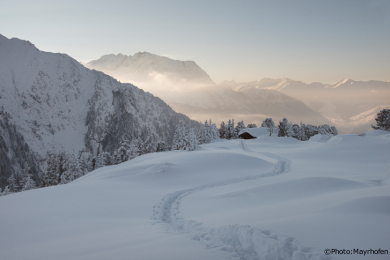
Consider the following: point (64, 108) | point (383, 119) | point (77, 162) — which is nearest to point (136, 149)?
point (77, 162)

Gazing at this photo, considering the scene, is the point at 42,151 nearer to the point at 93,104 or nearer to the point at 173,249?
the point at 93,104

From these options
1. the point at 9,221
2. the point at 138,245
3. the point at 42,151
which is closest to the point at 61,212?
the point at 9,221

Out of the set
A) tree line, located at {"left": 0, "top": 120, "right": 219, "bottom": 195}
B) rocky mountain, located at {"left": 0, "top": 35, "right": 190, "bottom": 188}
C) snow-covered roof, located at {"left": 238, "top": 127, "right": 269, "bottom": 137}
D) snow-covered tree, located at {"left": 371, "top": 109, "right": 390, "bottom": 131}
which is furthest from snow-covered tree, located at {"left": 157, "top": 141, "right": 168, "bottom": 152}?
rocky mountain, located at {"left": 0, "top": 35, "right": 190, "bottom": 188}

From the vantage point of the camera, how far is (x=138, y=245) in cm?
584

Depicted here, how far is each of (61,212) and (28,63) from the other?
17985 centimetres

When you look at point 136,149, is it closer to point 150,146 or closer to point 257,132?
point 150,146

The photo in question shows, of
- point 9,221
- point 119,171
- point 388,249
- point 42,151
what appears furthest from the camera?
point 42,151

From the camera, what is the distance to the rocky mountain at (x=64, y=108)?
126 metres

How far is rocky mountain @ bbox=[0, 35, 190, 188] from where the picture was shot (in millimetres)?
126062

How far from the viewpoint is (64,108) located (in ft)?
482

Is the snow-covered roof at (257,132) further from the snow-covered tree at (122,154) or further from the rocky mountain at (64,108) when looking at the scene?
the rocky mountain at (64,108)

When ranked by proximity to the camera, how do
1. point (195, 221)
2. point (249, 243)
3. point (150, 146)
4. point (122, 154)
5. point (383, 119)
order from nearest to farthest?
point (249, 243)
point (195, 221)
point (122, 154)
point (150, 146)
point (383, 119)

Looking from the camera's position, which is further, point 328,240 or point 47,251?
point 47,251

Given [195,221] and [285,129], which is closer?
[195,221]
